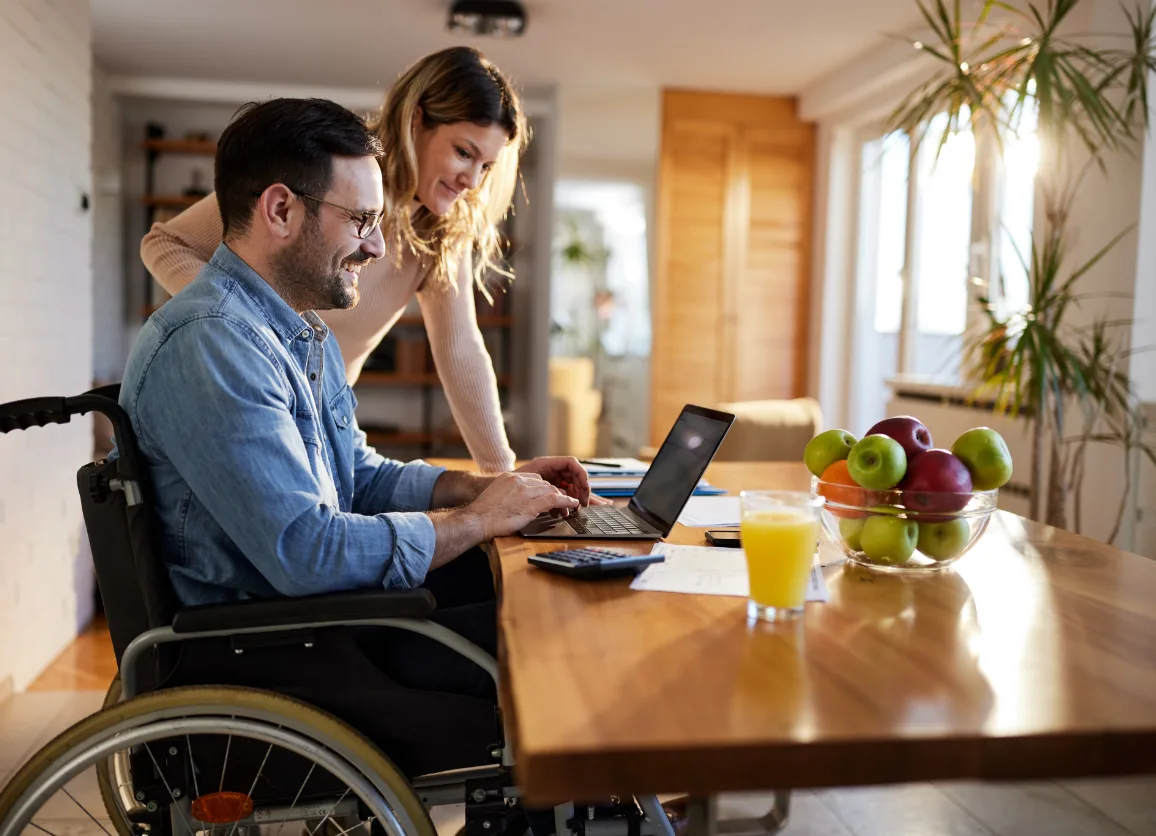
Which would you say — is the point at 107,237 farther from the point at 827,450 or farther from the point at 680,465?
the point at 827,450

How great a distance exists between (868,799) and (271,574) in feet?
5.15

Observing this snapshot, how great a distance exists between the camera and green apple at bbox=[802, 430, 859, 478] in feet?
4.70

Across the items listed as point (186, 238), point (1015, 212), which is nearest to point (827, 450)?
point (186, 238)

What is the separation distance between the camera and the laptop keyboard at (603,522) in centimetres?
148

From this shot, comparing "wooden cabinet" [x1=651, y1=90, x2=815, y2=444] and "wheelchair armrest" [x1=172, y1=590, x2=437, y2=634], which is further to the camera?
"wooden cabinet" [x1=651, y1=90, x2=815, y2=444]

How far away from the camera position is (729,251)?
20.5ft

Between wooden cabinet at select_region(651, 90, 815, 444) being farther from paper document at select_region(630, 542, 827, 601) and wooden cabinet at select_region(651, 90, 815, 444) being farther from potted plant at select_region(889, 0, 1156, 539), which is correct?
paper document at select_region(630, 542, 827, 601)

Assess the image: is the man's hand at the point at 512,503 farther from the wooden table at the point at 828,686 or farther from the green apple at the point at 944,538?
the green apple at the point at 944,538

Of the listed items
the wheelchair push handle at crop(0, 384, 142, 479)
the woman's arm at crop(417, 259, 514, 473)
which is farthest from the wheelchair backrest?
the woman's arm at crop(417, 259, 514, 473)

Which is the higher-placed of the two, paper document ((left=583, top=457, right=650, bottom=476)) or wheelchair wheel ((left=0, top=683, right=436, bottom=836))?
paper document ((left=583, top=457, right=650, bottom=476))

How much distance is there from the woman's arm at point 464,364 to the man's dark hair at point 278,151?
0.83 m

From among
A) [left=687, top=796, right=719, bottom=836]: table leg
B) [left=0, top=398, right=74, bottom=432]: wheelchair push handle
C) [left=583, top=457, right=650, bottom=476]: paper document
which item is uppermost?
[left=0, top=398, right=74, bottom=432]: wheelchair push handle

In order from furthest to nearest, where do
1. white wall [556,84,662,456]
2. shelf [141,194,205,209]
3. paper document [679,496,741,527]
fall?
shelf [141,194,205,209] < white wall [556,84,662,456] < paper document [679,496,741,527]

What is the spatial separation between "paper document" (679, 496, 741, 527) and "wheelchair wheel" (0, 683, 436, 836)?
66 cm
